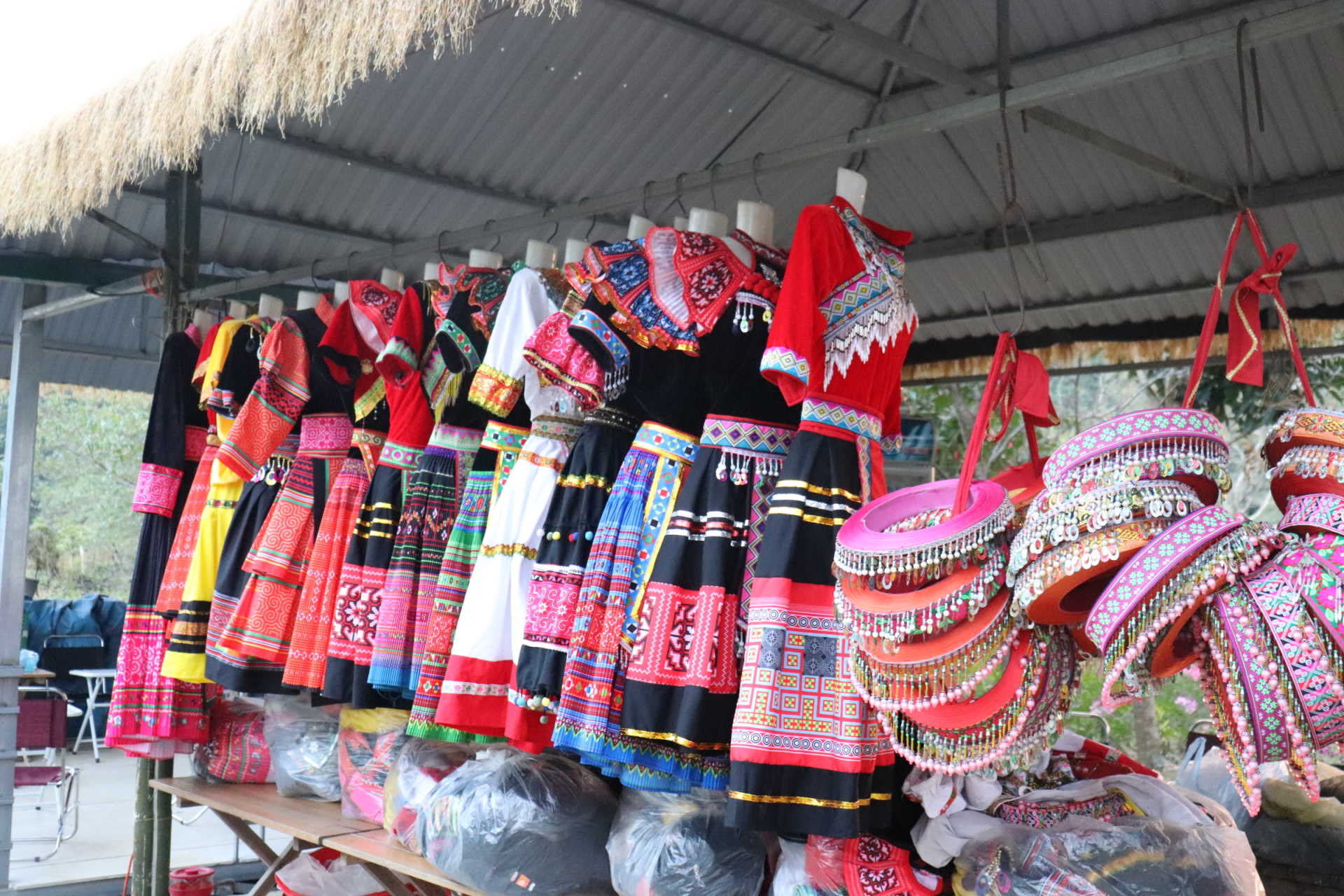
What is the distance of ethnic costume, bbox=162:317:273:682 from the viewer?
134 inches

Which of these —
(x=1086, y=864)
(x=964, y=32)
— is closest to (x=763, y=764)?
(x=1086, y=864)

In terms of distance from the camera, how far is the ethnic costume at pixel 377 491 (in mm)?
2887

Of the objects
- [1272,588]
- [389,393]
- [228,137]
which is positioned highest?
[228,137]

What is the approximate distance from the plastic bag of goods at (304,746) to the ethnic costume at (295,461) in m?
0.39

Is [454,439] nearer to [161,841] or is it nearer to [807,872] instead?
[807,872]

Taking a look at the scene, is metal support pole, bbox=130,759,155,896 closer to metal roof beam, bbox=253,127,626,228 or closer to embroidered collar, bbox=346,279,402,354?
embroidered collar, bbox=346,279,402,354

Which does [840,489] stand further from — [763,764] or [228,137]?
[228,137]

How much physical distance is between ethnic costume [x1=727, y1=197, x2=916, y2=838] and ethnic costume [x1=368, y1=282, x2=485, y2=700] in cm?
107

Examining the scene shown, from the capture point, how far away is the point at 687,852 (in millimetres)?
2207

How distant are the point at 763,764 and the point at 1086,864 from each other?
0.62 meters

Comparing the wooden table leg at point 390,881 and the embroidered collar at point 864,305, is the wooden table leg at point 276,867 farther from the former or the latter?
the embroidered collar at point 864,305

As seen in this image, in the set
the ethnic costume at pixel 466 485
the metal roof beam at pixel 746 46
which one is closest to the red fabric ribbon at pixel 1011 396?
the ethnic costume at pixel 466 485

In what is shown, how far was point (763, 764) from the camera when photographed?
1877mm

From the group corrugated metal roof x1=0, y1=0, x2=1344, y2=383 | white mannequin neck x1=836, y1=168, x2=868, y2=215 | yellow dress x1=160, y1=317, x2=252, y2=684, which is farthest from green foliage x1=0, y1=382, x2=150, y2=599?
white mannequin neck x1=836, y1=168, x2=868, y2=215
